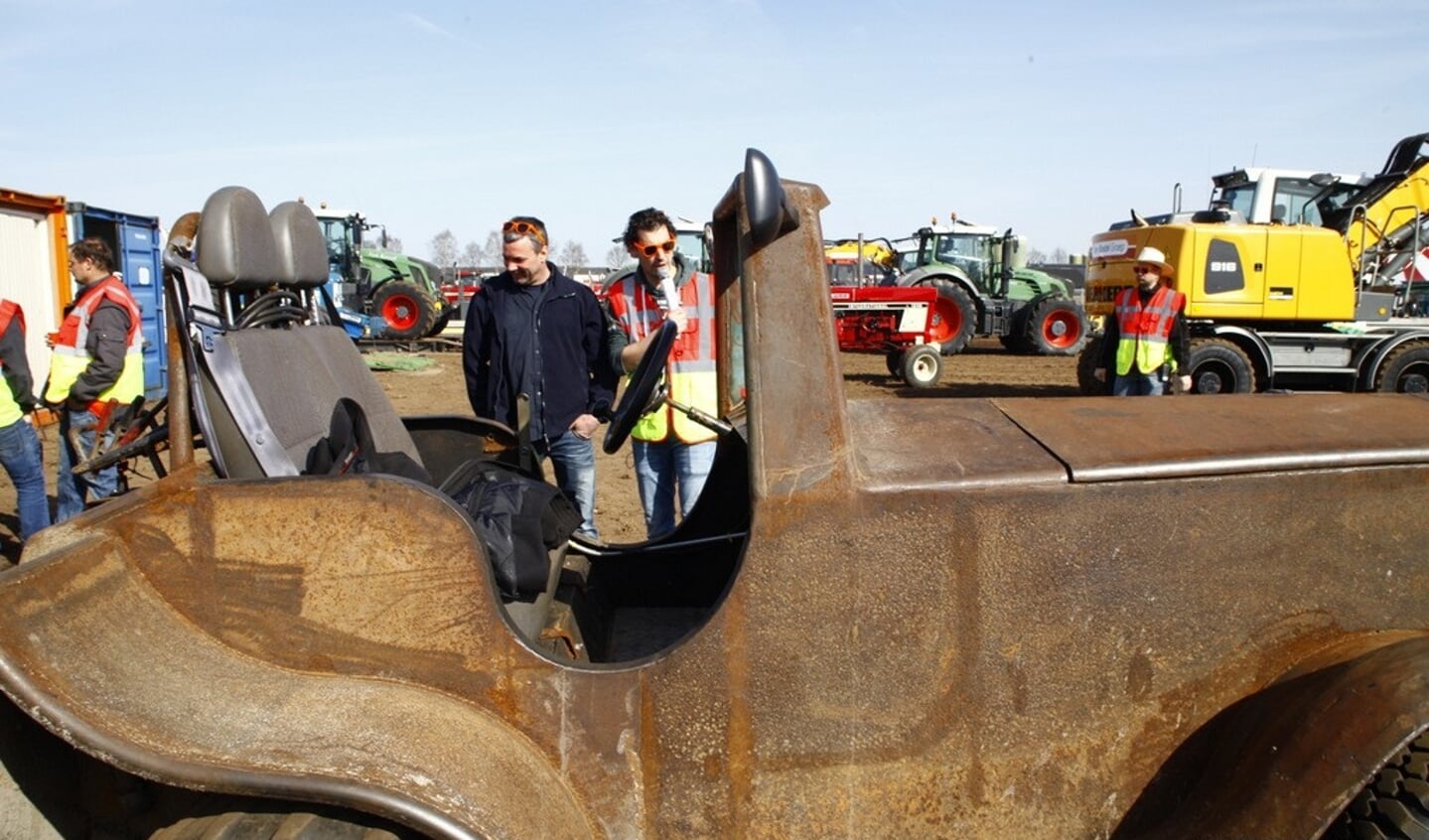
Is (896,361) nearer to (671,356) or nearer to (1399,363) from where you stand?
(1399,363)

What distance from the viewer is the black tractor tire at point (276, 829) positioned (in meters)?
1.72

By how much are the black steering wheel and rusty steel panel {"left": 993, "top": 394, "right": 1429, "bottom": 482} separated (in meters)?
0.85

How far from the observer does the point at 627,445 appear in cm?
1009

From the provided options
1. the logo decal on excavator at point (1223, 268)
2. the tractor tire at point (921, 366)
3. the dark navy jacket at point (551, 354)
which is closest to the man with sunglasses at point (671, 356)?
the dark navy jacket at point (551, 354)

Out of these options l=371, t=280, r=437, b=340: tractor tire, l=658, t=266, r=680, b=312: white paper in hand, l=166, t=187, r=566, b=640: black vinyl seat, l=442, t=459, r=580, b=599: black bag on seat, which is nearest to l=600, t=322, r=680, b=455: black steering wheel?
l=442, t=459, r=580, b=599: black bag on seat

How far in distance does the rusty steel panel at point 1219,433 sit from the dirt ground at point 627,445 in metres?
4.46

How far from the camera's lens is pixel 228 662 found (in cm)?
191

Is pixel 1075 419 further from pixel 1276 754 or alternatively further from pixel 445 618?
pixel 445 618

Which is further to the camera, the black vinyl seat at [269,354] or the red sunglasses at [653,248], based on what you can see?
the red sunglasses at [653,248]

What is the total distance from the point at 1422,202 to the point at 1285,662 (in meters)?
15.7

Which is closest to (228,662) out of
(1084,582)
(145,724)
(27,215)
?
(145,724)

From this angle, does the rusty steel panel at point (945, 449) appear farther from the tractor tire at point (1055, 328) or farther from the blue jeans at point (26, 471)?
the tractor tire at point (1055, 328)

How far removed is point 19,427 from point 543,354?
3.46 m

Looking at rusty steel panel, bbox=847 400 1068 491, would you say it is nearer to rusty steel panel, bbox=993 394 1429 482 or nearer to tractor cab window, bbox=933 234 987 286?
rusty steel panel, bbox=993 394 1429 482
